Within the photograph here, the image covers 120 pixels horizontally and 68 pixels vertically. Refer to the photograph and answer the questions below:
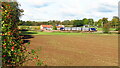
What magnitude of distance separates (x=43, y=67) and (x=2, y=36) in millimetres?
4830

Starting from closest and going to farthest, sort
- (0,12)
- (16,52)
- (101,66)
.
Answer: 1. (0,12)
2. (16,52)
3. (101,66)

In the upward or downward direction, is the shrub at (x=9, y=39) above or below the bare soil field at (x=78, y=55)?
above

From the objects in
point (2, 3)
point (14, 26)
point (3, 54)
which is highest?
point (2, 3)

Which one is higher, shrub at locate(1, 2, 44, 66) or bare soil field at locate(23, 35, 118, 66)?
shrub at locate(1, 2, 44, 66)

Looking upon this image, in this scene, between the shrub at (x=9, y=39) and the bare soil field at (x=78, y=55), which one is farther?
the bare soil field at (x=78, y=55)

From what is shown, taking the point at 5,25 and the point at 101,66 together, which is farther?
the point at 101,66

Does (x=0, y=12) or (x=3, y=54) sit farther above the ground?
(x=0, y=12)

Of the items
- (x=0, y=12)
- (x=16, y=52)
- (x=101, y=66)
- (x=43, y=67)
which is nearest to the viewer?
(x=0, y=12)

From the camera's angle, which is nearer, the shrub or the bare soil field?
the shrub

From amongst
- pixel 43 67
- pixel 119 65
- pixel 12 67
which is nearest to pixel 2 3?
pixel 12 67

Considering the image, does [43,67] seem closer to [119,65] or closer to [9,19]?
[9,19]

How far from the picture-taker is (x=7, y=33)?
103 inches

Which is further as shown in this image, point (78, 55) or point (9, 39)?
point (78, 55)

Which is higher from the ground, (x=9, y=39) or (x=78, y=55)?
(x=9, y=39)
